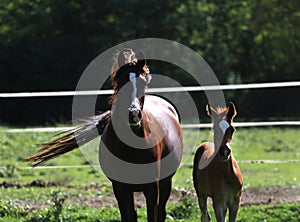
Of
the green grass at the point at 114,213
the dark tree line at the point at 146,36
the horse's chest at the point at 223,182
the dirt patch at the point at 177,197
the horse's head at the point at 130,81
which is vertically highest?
the horse's head at the point at 130,81

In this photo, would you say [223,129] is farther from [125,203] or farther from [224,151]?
[125,203]

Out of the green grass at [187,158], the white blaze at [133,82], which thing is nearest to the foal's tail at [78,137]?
the green grass at [187,158]

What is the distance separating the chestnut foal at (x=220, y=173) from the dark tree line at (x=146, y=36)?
13.5 metres

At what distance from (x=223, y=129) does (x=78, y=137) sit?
68.9 inches

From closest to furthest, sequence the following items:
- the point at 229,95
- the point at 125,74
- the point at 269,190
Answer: the point at 125,74 → the point at 269,190 → the point at 229,95

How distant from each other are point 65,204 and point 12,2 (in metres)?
18.7

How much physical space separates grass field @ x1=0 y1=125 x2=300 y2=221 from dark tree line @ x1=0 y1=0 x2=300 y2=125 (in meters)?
3.61

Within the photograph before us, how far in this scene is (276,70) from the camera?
28172mm

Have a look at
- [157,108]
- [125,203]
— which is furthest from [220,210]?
[157,108]

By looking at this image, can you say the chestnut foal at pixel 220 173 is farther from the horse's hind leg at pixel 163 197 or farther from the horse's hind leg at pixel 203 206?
the horse's hind leg at pixel 163 197

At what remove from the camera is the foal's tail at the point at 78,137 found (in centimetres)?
764

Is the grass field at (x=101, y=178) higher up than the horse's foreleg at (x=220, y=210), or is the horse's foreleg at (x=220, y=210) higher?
the horse's foreleg at (x=220, y=210)

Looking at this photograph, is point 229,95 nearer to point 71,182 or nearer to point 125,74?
point 71,182

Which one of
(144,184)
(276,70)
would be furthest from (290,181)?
(276,70)
